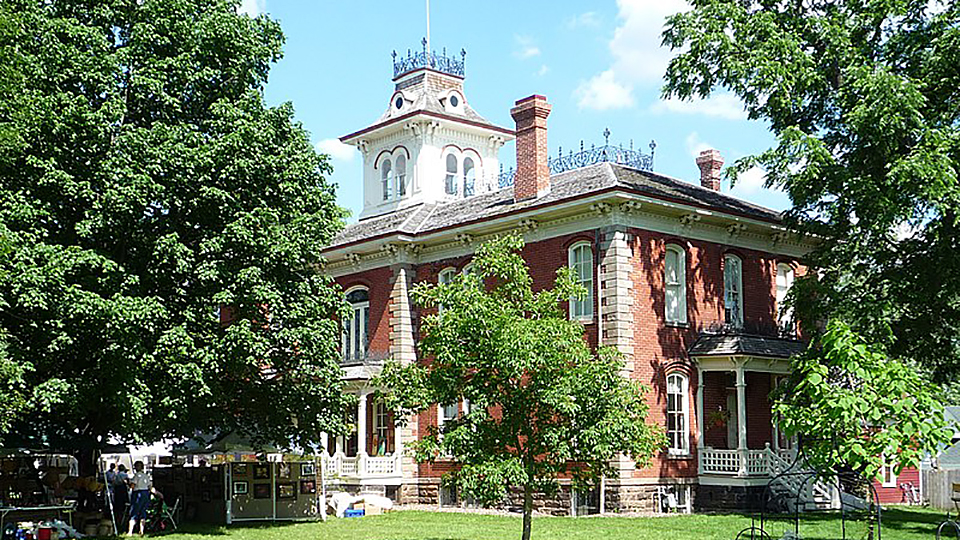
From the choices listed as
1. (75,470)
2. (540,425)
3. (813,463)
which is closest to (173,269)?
(540,425)

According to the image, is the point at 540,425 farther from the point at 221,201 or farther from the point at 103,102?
the point at 103,102

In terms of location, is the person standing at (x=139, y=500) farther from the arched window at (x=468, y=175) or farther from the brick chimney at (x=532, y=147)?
the arched window at (x=468, y=175)

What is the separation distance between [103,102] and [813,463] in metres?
16.1

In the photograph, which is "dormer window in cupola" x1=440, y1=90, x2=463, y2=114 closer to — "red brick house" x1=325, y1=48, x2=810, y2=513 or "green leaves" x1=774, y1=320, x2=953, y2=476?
"red brick house" x1=325, y1=48, x2=810, y2=513

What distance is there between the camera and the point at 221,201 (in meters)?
24.1

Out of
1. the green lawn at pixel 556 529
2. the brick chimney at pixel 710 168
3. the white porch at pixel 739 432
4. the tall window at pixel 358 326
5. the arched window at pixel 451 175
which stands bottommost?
the green lawn at pixel 556 529

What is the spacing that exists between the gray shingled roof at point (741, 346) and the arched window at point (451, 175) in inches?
629

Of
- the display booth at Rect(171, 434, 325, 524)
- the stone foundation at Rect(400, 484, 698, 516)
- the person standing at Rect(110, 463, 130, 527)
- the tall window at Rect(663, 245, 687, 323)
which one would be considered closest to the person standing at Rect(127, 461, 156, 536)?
the person standing at Rect(110, 463, 130, 527)

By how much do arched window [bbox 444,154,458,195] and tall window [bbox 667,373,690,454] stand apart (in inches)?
650

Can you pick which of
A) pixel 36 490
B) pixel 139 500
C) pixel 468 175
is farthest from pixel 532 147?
pixel 36 490

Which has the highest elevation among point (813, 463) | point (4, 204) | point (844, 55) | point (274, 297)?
point (844, 55)

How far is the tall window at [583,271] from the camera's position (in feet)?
99.6

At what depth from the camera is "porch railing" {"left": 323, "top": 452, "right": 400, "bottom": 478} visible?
33.7 metres

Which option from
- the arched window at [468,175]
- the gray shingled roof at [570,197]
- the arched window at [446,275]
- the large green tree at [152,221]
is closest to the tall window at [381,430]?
the arched window at [446,275]
